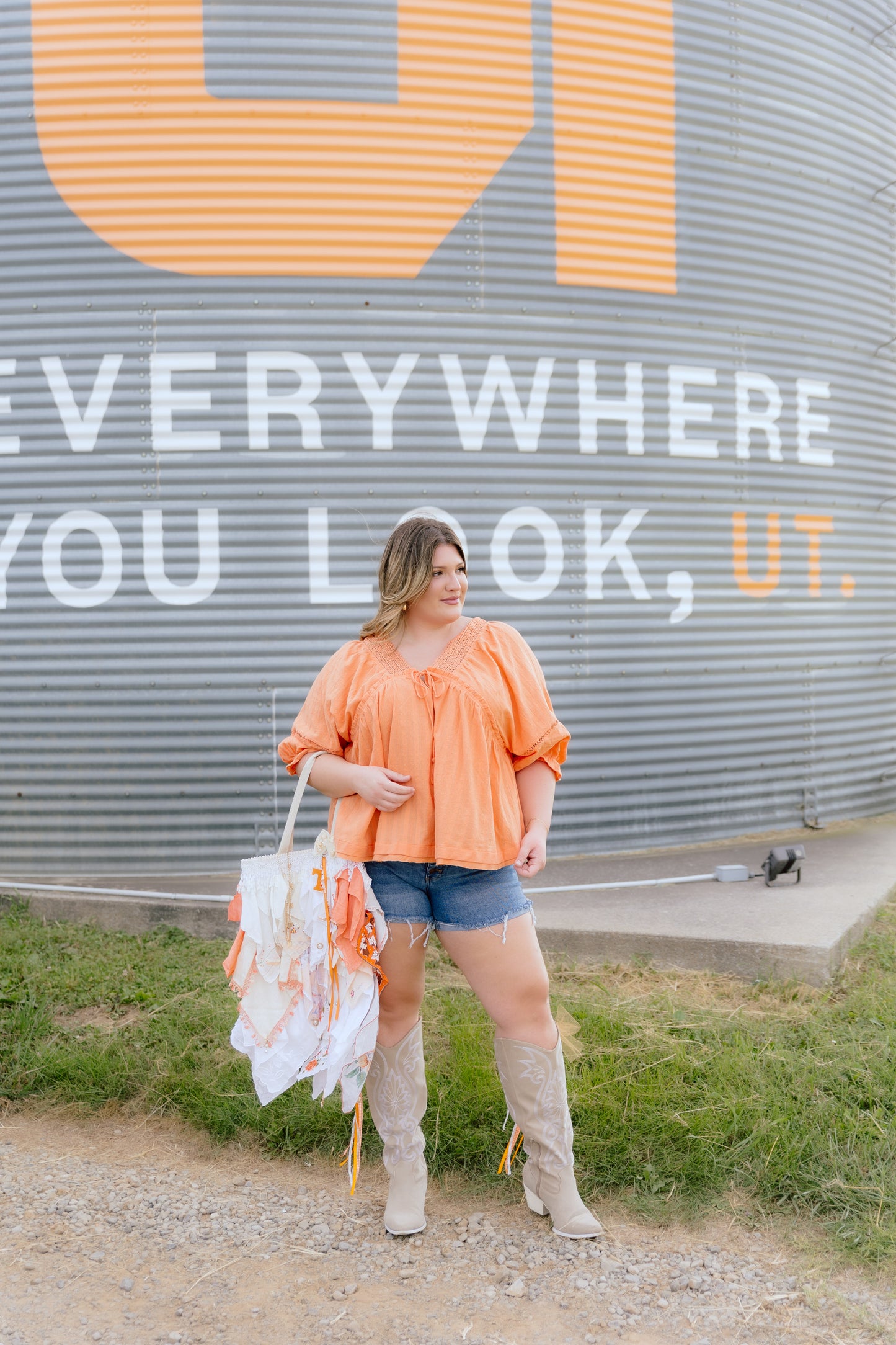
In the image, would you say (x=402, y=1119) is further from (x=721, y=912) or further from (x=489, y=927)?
(x=721, y=912)

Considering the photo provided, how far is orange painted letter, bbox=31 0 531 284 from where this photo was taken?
6.68m

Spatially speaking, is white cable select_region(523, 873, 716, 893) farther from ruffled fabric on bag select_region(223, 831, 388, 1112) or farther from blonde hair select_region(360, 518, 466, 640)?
blonde hair select_region(360, 518, 466, 640)

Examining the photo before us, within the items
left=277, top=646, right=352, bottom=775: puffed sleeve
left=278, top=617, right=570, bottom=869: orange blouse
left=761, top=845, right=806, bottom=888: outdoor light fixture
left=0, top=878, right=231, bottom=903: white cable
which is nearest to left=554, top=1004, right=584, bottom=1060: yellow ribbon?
left=278, top=617, right=570, bottom=869: orange blouse

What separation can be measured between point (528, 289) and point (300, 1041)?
16.7 feet

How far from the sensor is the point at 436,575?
11.0ft

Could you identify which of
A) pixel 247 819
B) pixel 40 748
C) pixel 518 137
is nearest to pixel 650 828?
pixel 247 819

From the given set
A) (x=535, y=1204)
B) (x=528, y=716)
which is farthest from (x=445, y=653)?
(x=535, y=1204)

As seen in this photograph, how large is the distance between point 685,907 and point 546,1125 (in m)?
2.73

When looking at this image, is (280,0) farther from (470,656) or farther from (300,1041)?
(300,1041)

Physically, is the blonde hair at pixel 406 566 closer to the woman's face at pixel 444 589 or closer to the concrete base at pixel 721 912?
the woman's face at pixel 444 589

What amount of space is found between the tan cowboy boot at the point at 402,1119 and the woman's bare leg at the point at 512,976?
288 mm

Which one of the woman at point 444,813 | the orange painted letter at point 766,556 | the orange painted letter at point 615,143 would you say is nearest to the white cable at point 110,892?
the woman at point 444,813

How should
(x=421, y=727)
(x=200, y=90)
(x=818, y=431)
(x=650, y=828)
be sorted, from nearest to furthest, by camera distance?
1. (x=421, y=727)
2. (x=200, y=90)
3. (x=650, y=828)
4. (x=818, y=431)

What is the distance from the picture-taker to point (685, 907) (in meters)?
5.89
